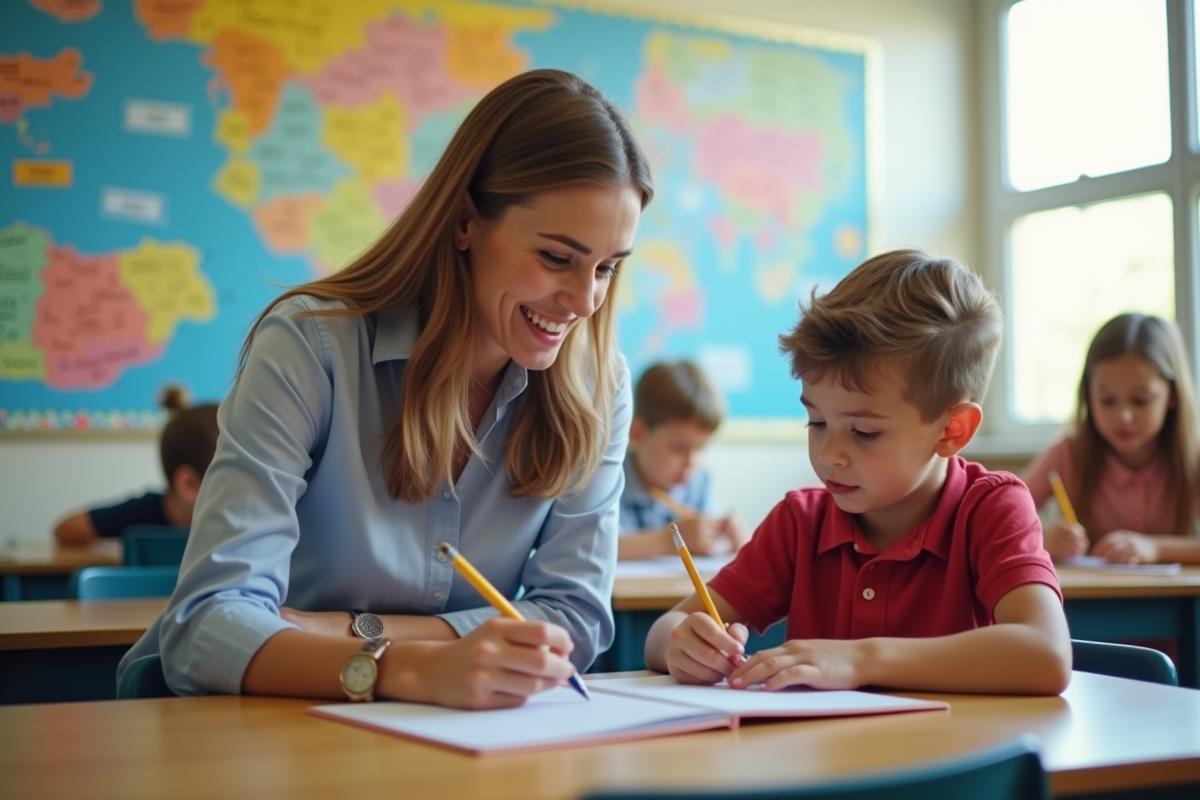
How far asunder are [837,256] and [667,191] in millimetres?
800

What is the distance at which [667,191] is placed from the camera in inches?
185

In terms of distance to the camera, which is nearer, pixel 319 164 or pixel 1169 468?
pixel 1169 468

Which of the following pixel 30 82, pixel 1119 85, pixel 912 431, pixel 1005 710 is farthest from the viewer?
pixel 1119 85

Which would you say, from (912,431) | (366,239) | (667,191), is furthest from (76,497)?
(912,431)

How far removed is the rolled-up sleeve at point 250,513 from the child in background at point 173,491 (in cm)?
156

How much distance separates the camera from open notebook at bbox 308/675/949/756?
912mm

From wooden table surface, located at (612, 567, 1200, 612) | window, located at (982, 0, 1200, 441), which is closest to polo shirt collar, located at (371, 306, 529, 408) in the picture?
wooden table surface, located at (612, 567, 1200, 612)

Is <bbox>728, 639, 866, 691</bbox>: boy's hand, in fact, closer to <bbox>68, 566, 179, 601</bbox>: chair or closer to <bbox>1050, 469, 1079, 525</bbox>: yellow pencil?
<bbox>68, 566, 179, 601</bbox>: chair

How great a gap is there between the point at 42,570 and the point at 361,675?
1.92 metres

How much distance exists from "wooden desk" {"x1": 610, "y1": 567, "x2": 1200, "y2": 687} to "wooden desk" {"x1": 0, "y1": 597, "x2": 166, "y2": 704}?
799mm

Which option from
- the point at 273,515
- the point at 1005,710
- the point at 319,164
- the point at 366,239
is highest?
the point at 319,164

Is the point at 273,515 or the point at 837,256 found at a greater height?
the point at 837,256

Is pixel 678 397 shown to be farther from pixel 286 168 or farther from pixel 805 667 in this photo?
pixel 805 667

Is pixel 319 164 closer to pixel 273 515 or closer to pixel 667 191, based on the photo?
pixel 667 191
